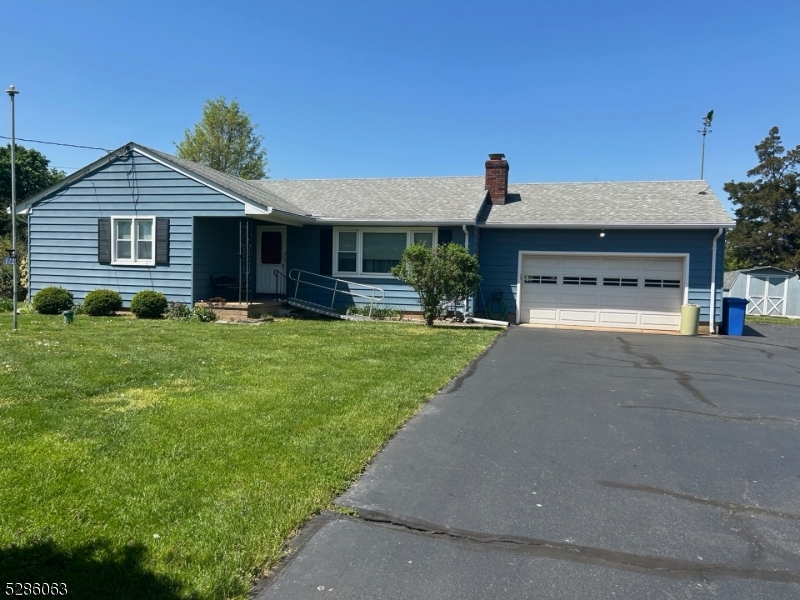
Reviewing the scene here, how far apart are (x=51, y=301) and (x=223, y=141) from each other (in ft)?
82.0

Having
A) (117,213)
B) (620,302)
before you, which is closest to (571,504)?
(620,302)

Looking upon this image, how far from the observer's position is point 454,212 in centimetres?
1568

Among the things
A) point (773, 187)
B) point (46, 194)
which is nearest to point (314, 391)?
point (46, 194)

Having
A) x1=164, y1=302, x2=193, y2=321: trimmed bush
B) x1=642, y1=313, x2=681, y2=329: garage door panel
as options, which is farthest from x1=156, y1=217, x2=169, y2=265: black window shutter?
x1=642, y1=313, x2=681, y2=329: garage door panel

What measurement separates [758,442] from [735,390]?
2499 mm

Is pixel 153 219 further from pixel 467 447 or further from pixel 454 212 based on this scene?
pixel 467 447

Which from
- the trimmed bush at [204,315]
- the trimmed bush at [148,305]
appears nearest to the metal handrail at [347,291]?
the trimmed bush at [204,315]

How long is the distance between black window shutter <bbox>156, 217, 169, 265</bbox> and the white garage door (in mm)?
9765

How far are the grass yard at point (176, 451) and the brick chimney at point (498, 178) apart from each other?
382 inches

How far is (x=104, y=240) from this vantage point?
15188 mm

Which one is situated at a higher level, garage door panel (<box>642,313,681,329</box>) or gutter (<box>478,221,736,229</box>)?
gutter (<box>478,221,736,229</box>)

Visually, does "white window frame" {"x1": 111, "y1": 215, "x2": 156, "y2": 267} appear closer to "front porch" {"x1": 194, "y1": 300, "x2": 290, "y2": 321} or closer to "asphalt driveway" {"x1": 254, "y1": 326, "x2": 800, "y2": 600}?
"front porch" {"x1": 194, "y1": 300, "x2": 290, "y2": 321}

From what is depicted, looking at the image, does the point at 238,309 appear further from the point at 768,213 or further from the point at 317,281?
the point at 768,213

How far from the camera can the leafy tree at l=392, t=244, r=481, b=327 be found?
13.5m
